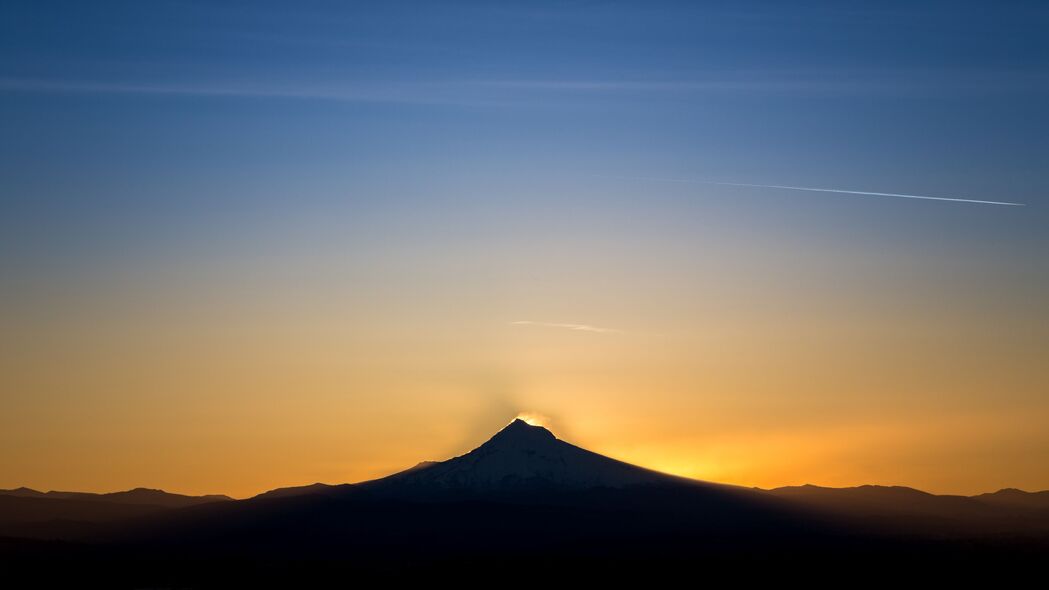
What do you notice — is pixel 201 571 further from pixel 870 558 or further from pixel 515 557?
pixel 870 558

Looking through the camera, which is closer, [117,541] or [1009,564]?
[1009,564]

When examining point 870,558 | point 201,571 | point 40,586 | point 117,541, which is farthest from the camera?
point 117,541

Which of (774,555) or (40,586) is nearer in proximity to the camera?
(40,586)

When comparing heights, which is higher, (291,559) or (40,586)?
(291,559)

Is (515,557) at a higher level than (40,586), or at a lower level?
higher

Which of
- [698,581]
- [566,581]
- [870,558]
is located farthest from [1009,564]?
[566,581]

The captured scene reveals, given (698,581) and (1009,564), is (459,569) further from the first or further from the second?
(1009,564)

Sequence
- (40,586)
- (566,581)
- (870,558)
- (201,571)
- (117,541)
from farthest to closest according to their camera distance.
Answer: (117,541) → (870,558) → (201,571) → (566,581) → (40,586)

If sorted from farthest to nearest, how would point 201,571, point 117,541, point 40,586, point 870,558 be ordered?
1. point 117,541
2. point 870,558
3. point 201,571
4. point 40,586

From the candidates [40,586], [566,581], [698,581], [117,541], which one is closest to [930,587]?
[698,581]
